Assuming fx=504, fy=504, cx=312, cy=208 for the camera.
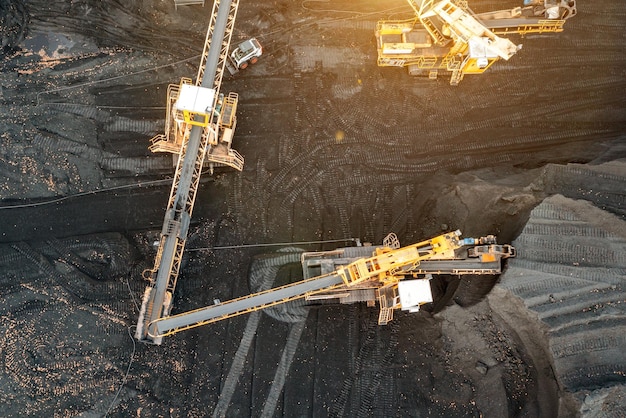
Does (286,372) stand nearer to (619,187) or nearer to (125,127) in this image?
(125,127)

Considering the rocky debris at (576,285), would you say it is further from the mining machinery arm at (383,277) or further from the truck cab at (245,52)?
the truck cab at (245,52)

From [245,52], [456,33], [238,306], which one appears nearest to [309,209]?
[238,306]

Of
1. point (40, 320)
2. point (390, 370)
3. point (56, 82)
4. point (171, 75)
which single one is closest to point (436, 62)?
point (171, 75)

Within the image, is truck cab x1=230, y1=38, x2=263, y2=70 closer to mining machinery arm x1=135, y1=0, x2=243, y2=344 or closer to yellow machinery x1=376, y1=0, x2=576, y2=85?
mining machinery arm x1=135, y1=0, x2=243, y2=344

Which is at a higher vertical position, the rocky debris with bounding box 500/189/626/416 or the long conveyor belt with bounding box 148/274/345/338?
the rocky debris with bounding box 500/189/626/416

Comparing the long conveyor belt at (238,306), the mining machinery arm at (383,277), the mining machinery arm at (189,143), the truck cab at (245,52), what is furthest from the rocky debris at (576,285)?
the truck cab at (245,52)

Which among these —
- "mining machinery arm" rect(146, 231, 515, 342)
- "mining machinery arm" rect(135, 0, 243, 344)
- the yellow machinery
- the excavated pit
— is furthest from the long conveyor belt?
the yellow machinery

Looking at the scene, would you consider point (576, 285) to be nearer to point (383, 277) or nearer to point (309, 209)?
point (383, 277)
